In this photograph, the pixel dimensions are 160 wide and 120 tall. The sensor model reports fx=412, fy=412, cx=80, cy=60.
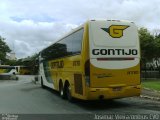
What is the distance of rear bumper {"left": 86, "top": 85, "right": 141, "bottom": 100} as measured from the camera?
16.7 metres

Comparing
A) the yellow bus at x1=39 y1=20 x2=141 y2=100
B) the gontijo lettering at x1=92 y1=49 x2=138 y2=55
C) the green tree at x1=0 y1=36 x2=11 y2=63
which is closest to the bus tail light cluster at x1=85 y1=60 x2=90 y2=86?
the yellow bus at x1=39 y1=20 x2=141 y2=100

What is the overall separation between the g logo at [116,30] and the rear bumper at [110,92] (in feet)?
7.29

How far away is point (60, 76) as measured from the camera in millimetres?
22297

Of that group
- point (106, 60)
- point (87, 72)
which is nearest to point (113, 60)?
point (106, 60)

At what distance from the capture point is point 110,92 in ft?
55.4

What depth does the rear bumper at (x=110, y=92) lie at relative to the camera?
16656 millimetres

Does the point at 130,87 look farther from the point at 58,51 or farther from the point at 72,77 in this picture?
the point at 58,51

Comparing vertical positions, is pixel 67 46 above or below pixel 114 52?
above

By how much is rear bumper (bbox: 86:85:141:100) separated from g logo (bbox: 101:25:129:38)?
222 cm

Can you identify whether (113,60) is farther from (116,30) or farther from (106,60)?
(116,30)

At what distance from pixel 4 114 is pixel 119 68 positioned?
5115mm

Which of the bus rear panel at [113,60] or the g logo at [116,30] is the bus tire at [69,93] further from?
the g logo at [116,30]

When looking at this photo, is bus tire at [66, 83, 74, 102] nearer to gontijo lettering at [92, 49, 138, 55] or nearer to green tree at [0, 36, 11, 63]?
gontijo lettering at [92, 49, 138, 55]

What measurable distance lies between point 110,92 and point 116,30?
8.59 ft
